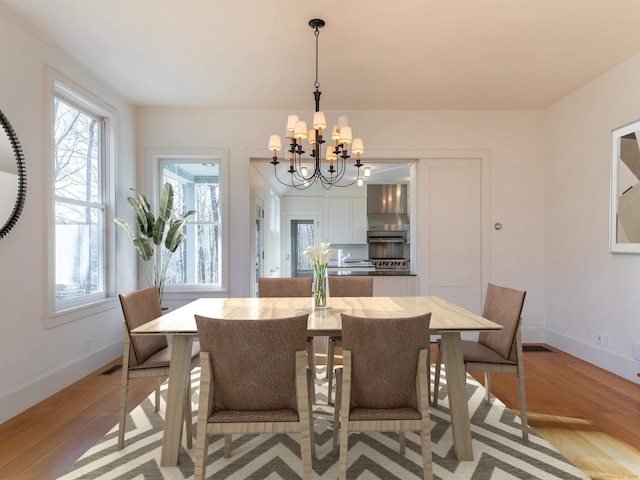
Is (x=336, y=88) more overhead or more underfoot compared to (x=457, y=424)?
more overhead

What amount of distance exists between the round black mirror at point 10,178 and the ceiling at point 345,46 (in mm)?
848

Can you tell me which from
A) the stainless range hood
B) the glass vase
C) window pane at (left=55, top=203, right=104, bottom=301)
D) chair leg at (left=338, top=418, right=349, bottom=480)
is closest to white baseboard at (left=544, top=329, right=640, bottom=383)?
the glass vase

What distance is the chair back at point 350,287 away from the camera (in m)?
3.40

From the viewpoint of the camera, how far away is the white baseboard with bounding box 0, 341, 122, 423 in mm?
2658

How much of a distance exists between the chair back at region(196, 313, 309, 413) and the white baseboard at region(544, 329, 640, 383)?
10.6 ft

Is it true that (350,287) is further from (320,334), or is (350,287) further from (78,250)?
(78,250)

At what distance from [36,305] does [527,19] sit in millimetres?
4017

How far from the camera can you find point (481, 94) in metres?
4.20

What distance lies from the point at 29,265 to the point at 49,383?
2.99 feet

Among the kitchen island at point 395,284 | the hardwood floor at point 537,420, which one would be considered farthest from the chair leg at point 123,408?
the kitchen island at point 395,284

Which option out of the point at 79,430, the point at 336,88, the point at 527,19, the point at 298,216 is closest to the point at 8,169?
the point at 79,430

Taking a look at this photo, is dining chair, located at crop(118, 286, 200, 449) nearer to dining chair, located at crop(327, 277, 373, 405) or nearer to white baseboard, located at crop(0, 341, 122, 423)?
white baseboard, located at crop(0, 341, 122, 423)

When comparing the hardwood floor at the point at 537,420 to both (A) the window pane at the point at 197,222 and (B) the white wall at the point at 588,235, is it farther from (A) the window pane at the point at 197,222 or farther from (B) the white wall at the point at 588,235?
(A) the window pane at the point at 197,222

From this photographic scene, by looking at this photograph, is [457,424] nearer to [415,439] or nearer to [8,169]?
[415,439]
